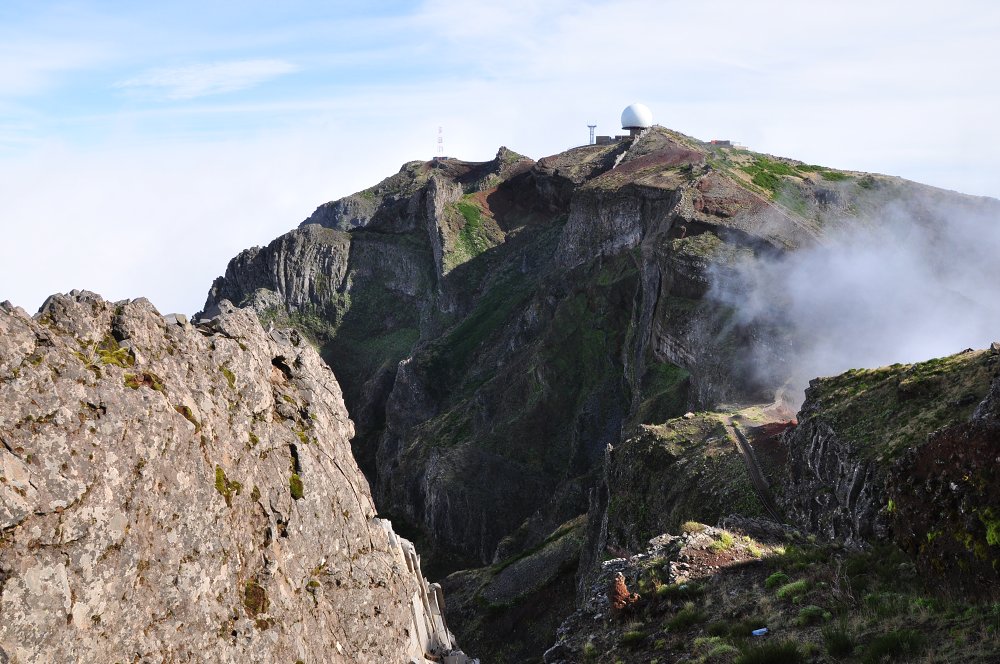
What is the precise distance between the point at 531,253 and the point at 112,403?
13250 cm

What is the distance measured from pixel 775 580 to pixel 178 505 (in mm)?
18467

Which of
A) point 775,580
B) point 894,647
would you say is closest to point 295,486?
point 894,647

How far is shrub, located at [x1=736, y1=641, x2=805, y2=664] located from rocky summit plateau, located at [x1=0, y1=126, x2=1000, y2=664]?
7cm

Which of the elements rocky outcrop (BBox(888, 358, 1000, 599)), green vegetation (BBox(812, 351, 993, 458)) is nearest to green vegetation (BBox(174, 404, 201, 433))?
rocky outcrop (BBox(888, 358, 1000, 599))

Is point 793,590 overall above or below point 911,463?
below

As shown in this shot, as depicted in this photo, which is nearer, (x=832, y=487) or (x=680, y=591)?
(x=680, y=591)

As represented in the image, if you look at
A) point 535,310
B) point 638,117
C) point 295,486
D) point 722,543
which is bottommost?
point 722,543

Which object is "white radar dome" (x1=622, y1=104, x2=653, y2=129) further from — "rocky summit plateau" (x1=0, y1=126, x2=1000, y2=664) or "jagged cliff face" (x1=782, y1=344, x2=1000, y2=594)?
"jagged cliff face" (x1=782, y1=344, x2=1000, y2=594)

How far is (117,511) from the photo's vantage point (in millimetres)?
19062

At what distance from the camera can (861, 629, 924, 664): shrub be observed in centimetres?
1942

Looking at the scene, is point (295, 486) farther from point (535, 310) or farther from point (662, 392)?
point (535, 310)

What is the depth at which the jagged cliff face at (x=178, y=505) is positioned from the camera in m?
17.8

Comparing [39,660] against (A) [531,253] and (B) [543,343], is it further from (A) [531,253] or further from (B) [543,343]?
(A) [531,253]

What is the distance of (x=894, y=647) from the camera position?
64.3 ft
